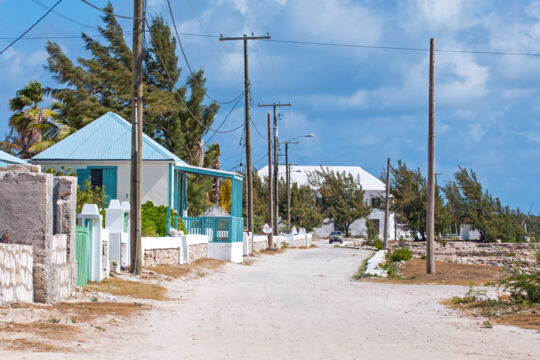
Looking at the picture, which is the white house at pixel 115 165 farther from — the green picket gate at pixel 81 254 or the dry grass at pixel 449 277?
the green picket gate at pixel 81 254

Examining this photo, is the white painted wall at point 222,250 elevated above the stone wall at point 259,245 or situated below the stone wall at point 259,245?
above

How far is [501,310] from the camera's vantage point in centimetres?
1496

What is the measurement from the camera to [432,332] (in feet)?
41.0

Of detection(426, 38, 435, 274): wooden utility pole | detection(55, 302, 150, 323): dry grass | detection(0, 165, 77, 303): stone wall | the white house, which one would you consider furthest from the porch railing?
detection(0, 165, 77, 303): stone wall

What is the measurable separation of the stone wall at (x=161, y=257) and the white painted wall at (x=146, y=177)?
15.7ft

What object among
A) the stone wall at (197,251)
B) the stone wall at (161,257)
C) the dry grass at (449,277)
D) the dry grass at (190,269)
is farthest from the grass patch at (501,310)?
the stone wall at (197,251)

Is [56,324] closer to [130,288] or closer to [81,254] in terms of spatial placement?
[81,254]

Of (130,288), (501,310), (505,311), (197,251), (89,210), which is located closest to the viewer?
(505,311)

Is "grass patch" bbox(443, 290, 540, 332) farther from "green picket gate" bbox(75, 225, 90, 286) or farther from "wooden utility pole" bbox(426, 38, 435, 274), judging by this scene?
"wooden utility pole" bbox(426, 38, 435, 274)

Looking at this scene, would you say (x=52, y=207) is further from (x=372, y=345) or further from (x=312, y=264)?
(x=312, y=264)

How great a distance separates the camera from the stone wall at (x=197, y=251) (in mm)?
27639

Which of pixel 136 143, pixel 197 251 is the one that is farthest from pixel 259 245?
pixel 136 143

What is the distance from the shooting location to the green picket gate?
15.7 metres

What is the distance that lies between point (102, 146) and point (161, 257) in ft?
27.9
